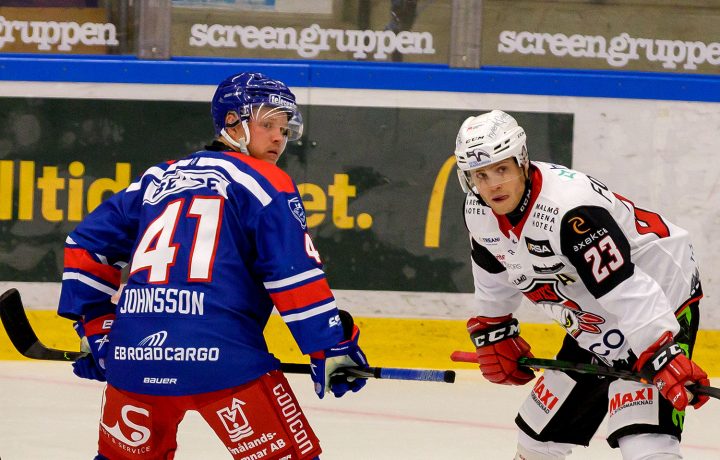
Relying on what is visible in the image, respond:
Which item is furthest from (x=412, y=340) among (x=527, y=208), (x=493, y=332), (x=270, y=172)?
(x=270, y=172)

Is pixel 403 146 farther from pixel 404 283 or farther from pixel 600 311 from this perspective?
pixel 600 311

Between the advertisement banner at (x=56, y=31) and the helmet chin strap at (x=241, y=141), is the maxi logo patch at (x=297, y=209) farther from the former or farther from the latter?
the advertisement banner at (x=56, y=31)

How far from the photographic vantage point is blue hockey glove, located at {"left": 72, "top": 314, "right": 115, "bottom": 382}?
3047 millimetres

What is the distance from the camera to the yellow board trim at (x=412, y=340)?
5855 mm

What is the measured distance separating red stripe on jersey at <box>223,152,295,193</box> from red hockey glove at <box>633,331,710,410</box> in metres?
0.92

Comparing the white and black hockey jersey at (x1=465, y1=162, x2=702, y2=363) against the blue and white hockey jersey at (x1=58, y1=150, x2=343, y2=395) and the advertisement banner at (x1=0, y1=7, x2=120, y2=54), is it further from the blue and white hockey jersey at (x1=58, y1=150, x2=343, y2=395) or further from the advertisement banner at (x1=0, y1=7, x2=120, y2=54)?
the advertisement banner at (x1=0, y1=7, x2=120, y2=54)

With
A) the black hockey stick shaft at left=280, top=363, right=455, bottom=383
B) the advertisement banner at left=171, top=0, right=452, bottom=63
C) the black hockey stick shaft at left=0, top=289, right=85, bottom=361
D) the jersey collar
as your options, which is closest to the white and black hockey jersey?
the jersey collar

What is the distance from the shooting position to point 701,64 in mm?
6121

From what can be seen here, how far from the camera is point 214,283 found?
108 inches

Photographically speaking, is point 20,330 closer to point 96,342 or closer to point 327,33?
point 96,342

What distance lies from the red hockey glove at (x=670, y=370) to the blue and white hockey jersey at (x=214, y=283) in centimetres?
74

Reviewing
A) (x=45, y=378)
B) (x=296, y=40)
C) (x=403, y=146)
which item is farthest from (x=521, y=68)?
(x=45, y=378)

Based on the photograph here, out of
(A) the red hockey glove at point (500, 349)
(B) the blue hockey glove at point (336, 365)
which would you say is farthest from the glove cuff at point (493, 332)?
(B) the blue hockey glove at point (336, 365)

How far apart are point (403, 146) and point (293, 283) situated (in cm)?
331
